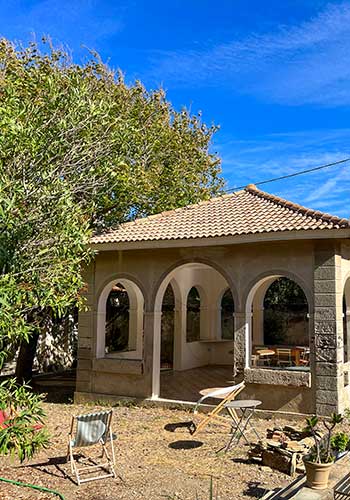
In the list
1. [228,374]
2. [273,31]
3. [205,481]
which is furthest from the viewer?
[228,374]

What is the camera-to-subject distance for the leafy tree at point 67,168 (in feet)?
21.5

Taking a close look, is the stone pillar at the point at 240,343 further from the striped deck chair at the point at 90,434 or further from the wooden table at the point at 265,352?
the striped deck chair at the point at 90,434

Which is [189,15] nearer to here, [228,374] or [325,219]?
[325,219]

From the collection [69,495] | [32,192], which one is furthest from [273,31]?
[69,495]

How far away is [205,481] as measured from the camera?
6840 mm

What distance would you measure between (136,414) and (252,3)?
9.15 m

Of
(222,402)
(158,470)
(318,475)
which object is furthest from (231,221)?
(318,475)

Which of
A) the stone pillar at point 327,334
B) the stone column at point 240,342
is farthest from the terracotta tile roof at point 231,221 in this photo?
the stone column at point 240,342

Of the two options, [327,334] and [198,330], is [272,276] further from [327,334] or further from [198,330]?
[198,330]

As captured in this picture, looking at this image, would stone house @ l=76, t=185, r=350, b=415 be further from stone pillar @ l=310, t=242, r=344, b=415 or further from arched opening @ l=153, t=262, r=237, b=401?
arched opening @ l=153, t=262, r=237, b=401

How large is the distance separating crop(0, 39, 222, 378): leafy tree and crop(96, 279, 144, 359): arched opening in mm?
→ 881

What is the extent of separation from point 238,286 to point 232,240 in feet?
3.65

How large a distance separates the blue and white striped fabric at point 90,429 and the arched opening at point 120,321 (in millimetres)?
5333

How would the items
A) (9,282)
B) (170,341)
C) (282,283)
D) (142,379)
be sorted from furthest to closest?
(282,283) < (170,341) < (142,379) < (9,282)
